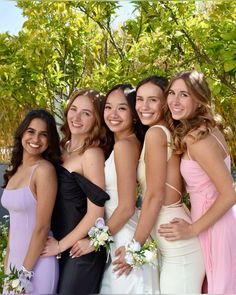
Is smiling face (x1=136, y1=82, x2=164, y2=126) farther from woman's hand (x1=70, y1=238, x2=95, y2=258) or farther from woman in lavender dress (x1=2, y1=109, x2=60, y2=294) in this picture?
woman's hand (x1=70, y1=238, x2=95, y2=258)

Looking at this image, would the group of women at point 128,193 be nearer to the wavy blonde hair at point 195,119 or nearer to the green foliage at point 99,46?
the wavy blonde hair at point 195,119

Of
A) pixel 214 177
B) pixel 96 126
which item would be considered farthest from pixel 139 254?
pixel 96 126

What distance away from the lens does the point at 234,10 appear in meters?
4.10

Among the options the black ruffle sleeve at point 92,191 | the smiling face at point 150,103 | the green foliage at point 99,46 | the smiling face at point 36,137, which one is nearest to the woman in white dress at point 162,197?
the smiling face at point 150,103

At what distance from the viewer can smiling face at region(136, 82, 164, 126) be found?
278cm

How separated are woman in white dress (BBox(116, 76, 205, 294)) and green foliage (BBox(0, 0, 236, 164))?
87cm

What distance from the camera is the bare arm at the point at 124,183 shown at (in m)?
2.75

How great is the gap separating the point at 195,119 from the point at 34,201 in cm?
95

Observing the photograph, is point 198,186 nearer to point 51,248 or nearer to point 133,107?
point 133,107

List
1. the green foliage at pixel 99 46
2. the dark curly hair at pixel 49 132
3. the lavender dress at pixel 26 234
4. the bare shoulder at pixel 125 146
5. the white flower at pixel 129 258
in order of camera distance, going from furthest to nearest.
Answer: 1. the green foliage at pixel 99 46
2. the dark curly hair at pixel 49 132
3. the lavender dress at pixel 26 234
4. the bare shoulder at pixel 125 146
5. the white flower at pixel 129 258

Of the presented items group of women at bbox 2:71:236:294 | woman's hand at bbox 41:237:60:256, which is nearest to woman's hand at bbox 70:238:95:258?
group of women at bbox 2:71:236:294

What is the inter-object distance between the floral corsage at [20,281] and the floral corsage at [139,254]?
0.56 metres

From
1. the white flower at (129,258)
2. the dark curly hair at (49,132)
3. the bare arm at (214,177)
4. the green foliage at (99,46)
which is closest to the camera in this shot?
the bare arm at (214,177)

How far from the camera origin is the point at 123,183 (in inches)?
108
